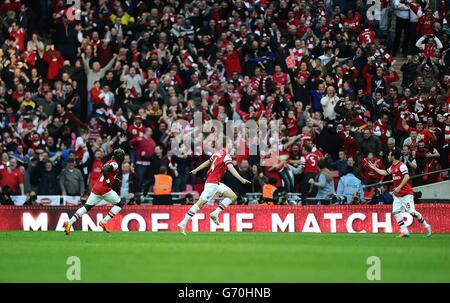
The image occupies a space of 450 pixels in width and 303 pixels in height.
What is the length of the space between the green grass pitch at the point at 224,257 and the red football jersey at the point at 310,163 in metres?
4.28

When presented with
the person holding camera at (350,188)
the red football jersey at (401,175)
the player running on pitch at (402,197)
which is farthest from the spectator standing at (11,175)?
the red football jersey at (401,175)

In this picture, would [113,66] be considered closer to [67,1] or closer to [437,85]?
[67,1]

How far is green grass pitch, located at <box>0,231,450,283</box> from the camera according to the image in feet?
51.5

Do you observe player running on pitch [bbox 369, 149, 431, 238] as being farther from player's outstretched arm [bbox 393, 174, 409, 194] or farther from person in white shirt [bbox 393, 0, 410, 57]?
person in white shirt [bbox 393, 0, 410, 57]

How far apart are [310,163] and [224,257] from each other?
11.0 m

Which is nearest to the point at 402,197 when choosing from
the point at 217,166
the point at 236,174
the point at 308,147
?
A: the point at 236,174

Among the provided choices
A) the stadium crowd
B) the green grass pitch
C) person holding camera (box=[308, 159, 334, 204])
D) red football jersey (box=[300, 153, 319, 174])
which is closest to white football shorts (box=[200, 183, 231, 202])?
the green grass pitch

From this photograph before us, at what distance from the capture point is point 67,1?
35781 mm

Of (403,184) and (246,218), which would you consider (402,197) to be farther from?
(246,218)

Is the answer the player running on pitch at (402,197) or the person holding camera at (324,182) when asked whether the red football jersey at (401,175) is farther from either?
the person holding camera at (324,182)

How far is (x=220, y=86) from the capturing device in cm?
3259

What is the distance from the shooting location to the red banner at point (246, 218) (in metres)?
27.7

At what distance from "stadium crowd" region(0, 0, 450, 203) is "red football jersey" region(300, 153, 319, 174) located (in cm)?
3
